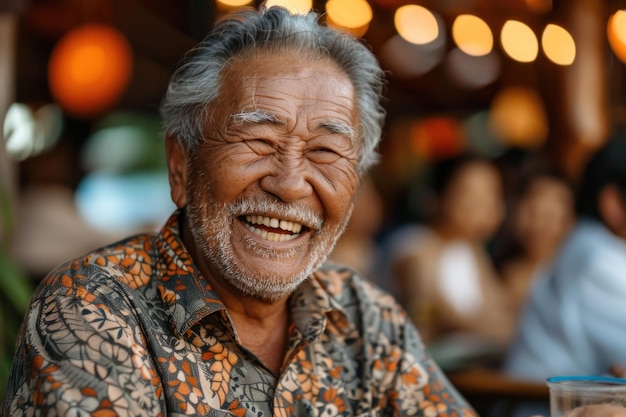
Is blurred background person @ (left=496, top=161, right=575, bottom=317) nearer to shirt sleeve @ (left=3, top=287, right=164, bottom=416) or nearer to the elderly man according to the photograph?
the elderly man

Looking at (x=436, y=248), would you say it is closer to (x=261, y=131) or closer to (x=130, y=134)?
(x=130, y=134)

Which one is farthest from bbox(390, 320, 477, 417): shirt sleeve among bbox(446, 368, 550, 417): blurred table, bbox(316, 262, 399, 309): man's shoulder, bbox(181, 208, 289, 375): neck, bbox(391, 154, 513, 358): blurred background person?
bbox(391, 154, 513, 358): blurred background person

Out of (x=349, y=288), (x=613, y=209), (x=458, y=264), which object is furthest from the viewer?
Answer: (x=458, y=264)

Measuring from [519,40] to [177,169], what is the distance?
14.2 feet

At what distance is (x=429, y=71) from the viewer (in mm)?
9383

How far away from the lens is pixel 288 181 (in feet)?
6.57

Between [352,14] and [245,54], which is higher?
[352,14]

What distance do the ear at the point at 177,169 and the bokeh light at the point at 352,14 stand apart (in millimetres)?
2919

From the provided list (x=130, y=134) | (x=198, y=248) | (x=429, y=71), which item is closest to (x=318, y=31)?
(x=198, y=248)

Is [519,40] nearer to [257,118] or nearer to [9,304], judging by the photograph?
[9,304]

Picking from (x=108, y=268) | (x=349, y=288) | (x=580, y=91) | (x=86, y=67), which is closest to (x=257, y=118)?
(x=108, y=268)

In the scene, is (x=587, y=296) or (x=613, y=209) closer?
(x=587, y=296)

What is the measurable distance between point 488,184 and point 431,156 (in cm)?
384

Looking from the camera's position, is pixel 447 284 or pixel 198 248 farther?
pixel 447 284
